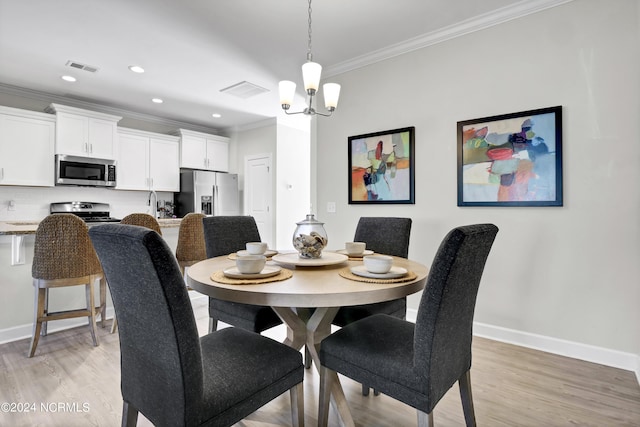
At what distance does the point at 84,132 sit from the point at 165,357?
4.61 meters

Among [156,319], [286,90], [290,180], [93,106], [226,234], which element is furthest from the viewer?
[290,180]

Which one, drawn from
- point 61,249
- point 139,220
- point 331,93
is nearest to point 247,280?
point 331,93

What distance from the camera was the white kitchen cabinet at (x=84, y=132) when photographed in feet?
13.5

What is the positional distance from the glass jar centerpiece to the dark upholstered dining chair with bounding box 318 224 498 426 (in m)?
0.44

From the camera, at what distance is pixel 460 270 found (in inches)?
41.3

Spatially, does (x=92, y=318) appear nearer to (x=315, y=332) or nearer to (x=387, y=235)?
(x=315, y=332)

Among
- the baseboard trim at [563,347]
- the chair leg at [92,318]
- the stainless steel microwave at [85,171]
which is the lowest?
the baseboard trim at [563,347]

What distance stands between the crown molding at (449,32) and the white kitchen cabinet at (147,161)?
314 cm

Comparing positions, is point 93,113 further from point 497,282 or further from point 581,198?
point 581,198

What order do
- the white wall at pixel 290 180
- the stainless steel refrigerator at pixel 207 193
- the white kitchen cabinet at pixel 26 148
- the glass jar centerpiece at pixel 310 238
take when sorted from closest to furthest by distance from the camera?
the glass jar centerpiece at pixel 310 238 < the white kitchen cabinet at pixel 26 148 < the stainless steel refrigerator at pixel 207 193 < the white wall at pixel 290 180

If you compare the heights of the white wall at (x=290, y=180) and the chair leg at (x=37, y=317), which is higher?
the white wall at (x=290, y=180)

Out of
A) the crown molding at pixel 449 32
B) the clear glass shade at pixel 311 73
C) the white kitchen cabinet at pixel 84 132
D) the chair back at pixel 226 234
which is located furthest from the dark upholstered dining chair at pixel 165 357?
the white kitchen cabinet at pixel 84 132

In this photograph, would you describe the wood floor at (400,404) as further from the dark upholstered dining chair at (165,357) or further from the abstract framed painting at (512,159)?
the abstract framed painting at (512,159)

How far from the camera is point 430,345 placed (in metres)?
1.04
